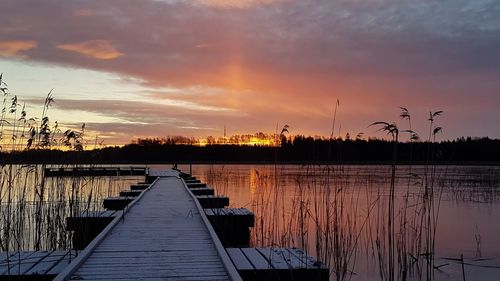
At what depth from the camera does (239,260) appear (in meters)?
4.89

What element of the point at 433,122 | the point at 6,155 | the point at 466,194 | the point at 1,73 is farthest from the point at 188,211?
the point at 466,194

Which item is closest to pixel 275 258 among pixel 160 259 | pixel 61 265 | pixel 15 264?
pixel 160 259

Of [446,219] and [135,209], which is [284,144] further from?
[446,219]

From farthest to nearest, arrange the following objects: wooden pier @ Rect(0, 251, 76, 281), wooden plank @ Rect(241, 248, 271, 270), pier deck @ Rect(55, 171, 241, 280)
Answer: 1. wooden plank @ Rect(241, 248, 271, 270)
2. wooden pier @ Rect(0, 251, 76, 281)
3. pier deck @ Rect(55, 171, 241, 280)

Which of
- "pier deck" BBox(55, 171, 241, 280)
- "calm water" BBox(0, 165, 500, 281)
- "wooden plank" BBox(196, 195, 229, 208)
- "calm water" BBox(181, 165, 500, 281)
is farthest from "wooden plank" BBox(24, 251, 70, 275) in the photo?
"wooden plank" BBox(196, 195, 229, 208)

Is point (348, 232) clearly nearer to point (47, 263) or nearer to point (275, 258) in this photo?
point (275, 258)

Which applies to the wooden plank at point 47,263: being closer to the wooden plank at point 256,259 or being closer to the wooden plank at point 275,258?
the wooden plank at point 256,259

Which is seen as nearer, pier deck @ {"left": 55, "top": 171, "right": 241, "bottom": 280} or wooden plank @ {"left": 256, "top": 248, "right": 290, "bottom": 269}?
pier deck @ {"left": 55, "top": 171, "right": 241, "bottom": 280}

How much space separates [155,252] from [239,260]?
2.63ft

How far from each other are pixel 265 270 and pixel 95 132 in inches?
235

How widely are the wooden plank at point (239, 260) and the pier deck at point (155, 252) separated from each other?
197mm

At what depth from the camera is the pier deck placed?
4055 millimetres

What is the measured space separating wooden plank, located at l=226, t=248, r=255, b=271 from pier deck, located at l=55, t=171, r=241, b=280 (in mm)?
197

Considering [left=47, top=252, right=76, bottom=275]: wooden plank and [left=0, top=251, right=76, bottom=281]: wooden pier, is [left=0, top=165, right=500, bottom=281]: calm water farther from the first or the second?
[left=47, top=252, right=76, bottom=275]: wooden plank
